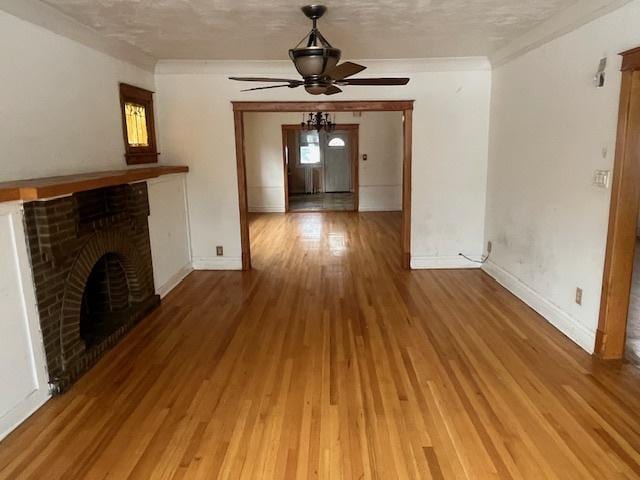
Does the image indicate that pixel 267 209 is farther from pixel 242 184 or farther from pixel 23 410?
pixel 23 410

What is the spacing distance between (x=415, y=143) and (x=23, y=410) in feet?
14.6

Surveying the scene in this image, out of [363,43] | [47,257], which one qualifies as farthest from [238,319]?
[363,43]

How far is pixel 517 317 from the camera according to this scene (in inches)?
154

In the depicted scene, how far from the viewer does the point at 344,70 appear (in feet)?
10.5

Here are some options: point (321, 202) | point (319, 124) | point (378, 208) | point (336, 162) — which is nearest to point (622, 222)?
point (319, 124)

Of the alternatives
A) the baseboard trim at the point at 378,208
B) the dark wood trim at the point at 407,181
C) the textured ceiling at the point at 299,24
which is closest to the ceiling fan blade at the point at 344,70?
the textured ceiling at the point at 299,24

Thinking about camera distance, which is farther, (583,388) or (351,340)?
(351,340)

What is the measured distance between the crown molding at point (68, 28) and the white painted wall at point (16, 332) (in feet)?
4.57

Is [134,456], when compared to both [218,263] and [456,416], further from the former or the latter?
[218,263]

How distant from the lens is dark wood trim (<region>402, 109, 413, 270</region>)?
526 cm

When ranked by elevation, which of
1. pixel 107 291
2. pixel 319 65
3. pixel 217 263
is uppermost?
pixel 319 65

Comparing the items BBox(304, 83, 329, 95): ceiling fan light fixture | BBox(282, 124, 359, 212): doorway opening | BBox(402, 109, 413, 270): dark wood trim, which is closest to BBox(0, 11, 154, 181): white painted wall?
BBox(304, 83, 329, 95): ceiling fan light fixture

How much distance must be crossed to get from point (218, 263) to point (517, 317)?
11.5ft

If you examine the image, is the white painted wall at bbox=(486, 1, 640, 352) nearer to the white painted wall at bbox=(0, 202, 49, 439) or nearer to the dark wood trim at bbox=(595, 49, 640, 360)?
the dark wood trim at bbox=(595, 49, 640, 360)
